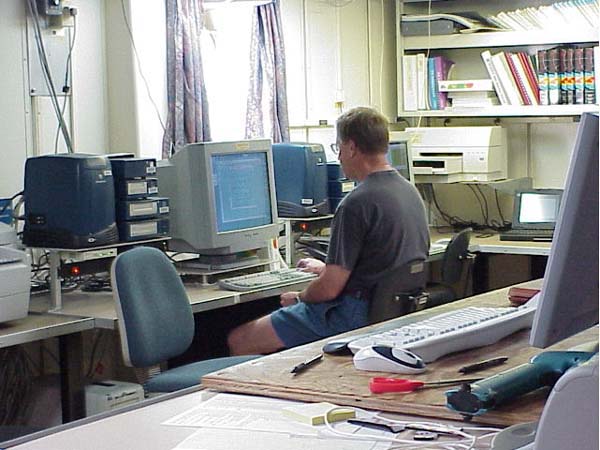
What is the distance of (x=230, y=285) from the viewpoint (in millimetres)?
3865

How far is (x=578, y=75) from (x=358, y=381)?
3625 mm

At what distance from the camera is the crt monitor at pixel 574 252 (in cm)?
127

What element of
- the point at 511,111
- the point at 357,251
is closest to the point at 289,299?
the point at 357,251

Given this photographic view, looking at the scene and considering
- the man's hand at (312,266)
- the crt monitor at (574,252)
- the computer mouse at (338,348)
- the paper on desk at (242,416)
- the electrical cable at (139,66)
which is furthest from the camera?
the electrical cable at (139,66)

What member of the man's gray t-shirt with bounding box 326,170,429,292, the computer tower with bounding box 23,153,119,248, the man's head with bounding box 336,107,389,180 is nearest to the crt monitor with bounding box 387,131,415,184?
the man's head with bounding box 336,107,389,180

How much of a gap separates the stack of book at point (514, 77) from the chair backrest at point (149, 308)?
2646 millimetres

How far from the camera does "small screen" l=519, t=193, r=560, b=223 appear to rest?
17.5ft

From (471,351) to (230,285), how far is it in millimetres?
1680

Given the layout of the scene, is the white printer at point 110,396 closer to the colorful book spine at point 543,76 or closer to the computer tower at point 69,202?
the computer tower at point 69,202

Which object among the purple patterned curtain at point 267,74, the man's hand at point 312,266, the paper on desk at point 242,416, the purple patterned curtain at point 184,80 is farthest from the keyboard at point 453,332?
the purple patterned curtain at point 267,74

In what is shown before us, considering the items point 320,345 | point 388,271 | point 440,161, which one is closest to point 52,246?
point 388,271

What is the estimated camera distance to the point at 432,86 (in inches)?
227

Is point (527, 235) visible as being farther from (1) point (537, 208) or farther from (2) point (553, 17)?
(2) point (553, 17)

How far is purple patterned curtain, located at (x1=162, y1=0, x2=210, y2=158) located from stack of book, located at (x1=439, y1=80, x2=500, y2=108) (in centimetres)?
153
